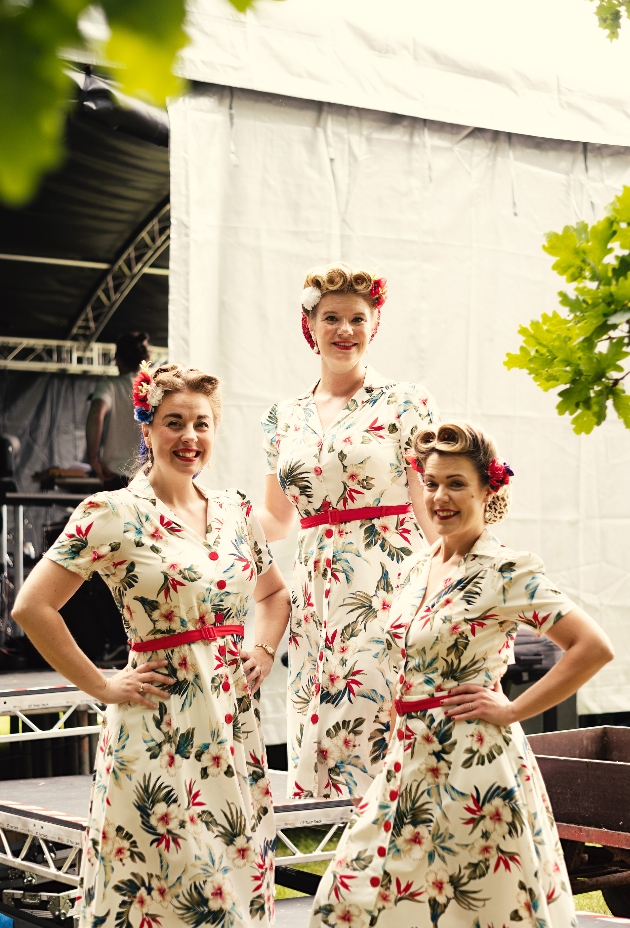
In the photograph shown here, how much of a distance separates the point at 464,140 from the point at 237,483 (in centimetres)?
225

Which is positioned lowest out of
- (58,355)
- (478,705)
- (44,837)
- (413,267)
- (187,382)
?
(44,837)

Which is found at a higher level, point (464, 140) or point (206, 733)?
point (464, 140)

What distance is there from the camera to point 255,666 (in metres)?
2.75

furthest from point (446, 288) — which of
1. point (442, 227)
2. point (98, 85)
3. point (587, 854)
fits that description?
point (587, 854)

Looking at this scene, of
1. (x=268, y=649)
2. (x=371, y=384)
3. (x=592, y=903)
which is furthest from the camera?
(x=592, y=903)

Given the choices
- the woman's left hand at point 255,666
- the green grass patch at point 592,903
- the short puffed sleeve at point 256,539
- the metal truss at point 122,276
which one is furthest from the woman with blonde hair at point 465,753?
the metal truss at point 122,276

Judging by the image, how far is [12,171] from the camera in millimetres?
541

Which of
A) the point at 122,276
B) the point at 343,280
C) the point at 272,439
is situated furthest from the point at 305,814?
the point at 122,276

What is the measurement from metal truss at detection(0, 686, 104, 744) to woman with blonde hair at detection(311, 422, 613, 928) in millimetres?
2478

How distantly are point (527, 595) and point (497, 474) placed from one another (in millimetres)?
307

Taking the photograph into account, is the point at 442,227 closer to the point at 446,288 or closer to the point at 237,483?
the point at 446,288

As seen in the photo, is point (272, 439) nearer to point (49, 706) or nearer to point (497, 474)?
point (497, 474)

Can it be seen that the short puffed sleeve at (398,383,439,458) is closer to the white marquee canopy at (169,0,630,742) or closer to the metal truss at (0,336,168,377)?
the white marquee canopy at (169,0,630,742)

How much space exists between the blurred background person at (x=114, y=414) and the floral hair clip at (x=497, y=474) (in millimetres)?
5916
